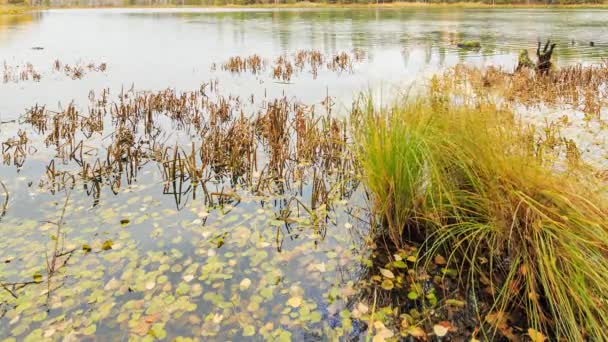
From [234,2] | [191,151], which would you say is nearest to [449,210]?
[191,151]

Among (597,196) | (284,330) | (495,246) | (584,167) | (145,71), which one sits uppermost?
(145,71)

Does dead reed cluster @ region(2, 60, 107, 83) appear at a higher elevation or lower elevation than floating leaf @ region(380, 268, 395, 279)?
higher

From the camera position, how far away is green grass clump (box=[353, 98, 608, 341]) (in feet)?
11.6

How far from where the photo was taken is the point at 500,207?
4324 millimetres

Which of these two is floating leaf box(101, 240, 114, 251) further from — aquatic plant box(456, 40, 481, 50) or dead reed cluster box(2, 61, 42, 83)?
aquatic plant box(456, 40, 481, 50)

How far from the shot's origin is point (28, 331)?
3852mm

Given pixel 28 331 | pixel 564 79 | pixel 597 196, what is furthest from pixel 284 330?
pixel 564 79

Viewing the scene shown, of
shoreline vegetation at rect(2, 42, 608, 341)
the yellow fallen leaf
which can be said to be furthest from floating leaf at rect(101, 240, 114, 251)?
the yellow fallen leaf

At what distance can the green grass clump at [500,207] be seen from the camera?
3525mm

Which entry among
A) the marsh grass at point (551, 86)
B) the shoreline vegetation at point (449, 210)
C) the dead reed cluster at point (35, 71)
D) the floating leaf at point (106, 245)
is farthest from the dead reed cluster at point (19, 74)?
the marsh grass at point (551, 86)

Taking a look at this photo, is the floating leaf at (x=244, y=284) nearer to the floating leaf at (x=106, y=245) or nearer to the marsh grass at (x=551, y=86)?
the floating leaf at (x=106, y=245)

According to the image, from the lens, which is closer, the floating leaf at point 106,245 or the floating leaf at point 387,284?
the floating leaf at point 387,284

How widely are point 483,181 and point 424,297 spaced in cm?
145

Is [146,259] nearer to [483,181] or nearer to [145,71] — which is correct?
[483,181]
